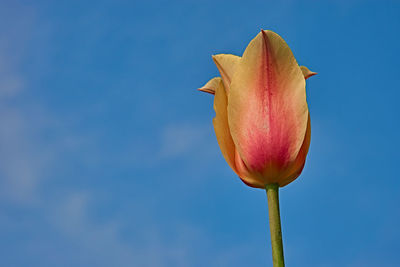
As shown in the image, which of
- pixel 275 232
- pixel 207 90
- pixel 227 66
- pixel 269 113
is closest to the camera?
pixel 275 232

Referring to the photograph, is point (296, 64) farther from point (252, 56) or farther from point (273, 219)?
point (273, 219)

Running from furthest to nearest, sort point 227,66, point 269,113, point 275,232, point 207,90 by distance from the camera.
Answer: point 207,90, point 227,66, point 269,113, point 275,232

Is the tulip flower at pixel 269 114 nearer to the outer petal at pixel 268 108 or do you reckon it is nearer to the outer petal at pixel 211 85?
the outer petal at pixel 268 108

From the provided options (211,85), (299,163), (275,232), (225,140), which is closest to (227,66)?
(211,85)

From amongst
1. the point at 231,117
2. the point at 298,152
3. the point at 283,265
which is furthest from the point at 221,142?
the point at 283,265

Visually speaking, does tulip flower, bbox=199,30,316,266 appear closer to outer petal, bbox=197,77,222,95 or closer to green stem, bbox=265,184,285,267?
green stem, bbox=265,184,285,267

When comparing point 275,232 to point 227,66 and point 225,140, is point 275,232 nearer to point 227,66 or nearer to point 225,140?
point 225,140

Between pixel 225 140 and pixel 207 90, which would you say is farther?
pixel 207 90
